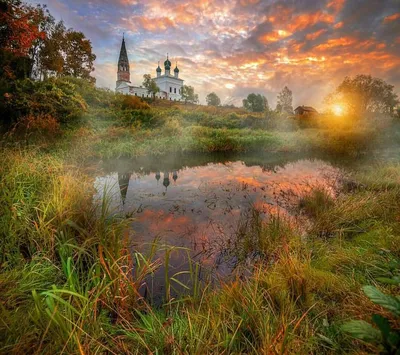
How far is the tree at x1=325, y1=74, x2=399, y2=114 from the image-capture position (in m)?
38.9

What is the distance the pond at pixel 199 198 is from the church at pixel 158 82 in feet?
192

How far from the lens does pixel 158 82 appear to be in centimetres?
7931

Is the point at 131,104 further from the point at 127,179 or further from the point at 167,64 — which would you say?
the point at 167,64

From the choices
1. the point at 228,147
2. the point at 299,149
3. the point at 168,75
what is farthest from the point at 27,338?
the point at 168,75

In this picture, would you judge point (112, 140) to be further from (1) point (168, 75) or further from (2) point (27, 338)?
(1) point (168, 75)

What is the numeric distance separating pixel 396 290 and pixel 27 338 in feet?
9.77

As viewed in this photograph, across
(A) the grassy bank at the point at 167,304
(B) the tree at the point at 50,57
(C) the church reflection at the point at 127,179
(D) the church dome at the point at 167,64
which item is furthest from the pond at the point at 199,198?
(D) the church dome at the point at 167,64

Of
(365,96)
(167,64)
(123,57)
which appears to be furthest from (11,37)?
(167,64)

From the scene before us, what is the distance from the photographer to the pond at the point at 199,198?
144 inches

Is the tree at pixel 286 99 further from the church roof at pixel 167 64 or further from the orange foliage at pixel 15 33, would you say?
the orange foliage at pixel 15 33

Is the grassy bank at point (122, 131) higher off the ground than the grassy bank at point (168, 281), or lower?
higher

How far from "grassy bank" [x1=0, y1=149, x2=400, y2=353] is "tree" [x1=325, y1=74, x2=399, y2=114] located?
43.5 meters

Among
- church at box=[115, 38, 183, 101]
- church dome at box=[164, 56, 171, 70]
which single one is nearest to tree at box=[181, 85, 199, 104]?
church at box=[115, 38, 183, 101]

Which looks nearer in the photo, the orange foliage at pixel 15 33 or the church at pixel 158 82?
the orange foliage at pixel 15 33
